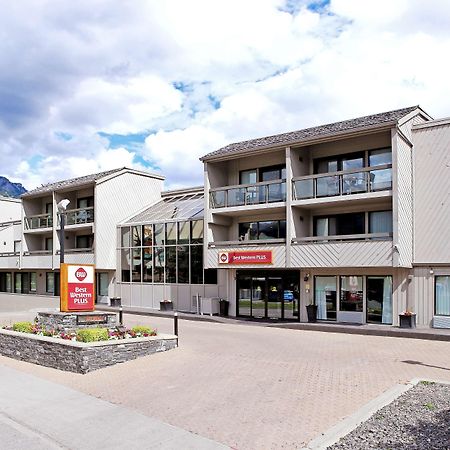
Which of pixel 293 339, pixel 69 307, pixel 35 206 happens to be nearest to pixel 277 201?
pixel 293 339

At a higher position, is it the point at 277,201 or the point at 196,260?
the point at 277,201

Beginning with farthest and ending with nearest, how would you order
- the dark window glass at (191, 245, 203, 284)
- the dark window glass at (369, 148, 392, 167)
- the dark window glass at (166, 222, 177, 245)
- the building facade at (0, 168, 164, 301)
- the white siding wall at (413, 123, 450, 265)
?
the building facade at (0, 168, 164, 301) → the dark window glass at (166, 222, 177, 245) → the dark window glass at (191, 245, 203, 284) → the dark window glass at (369, 148, 392, 167) → the white siding wall at (413, 123, 450, 265)

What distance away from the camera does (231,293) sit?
25312 millimetres

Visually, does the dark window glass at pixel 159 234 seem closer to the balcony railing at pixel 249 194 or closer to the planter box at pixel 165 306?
the planter box at pixel 165 306

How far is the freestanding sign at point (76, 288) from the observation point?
17016mm

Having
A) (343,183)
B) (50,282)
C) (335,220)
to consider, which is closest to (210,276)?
(335,220)

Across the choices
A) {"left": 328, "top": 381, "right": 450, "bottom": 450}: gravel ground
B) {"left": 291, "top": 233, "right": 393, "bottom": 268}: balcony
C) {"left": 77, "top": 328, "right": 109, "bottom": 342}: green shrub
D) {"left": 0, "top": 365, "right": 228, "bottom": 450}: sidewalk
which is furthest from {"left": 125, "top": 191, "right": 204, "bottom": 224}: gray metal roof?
{"left": 328, "top": 381, "right": 450, "bottom": 450}: gravel ground

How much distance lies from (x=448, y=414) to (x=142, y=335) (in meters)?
8.56

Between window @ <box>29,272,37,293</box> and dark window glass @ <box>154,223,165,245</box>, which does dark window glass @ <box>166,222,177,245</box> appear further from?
window @ <box>29,272,37,293</box>

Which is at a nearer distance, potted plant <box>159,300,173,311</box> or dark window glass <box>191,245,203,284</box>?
dark window glass <box>191,245,203,284</box>

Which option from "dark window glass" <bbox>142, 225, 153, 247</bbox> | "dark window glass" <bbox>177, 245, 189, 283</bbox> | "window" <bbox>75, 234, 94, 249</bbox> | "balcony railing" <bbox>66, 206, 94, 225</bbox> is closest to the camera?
"dark window glass" <bbox>177, 245, 189, 283</bbox>

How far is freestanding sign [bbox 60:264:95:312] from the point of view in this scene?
1702 cm

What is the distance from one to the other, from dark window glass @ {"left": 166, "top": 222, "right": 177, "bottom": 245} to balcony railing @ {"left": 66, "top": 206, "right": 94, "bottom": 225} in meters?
6.71

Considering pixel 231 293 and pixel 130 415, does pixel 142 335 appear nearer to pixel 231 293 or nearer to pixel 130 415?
pixel 130 415
